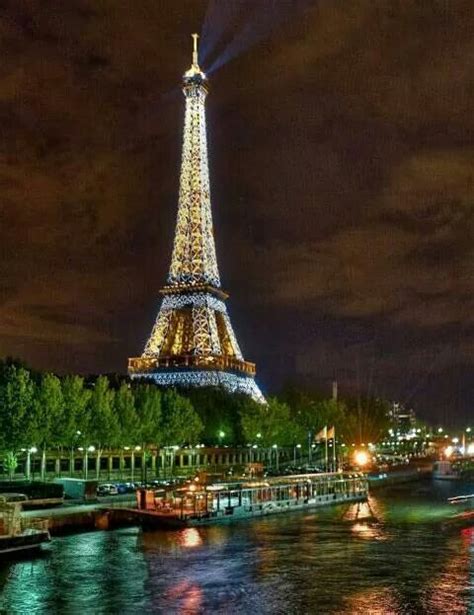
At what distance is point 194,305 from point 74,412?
201 feet

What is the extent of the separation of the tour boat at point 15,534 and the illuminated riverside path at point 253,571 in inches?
41.5

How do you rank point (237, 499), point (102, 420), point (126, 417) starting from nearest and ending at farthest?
point (237, 499) → point (102, 420) → point (126, 417)

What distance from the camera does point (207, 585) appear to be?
1396 inches

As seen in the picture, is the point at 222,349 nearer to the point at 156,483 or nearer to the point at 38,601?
the point at 156,483

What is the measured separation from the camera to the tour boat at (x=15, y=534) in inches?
1649

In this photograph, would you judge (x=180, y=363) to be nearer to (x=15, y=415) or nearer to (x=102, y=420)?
(x=102, y=420)

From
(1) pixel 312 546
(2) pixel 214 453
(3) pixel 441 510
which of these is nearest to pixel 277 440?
(2) pixel 214 453

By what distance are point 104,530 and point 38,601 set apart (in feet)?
58.3

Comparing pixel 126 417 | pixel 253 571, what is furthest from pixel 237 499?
pixel 126 417

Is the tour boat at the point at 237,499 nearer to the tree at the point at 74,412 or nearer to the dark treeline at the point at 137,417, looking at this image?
the dark treeline at the point at 137,417

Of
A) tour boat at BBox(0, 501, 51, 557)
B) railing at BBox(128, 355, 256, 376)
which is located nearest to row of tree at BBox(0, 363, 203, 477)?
tour boat at BBox(0, 501, 51, 557)

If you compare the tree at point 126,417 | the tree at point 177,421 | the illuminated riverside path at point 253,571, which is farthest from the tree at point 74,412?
the illuminated riverside path at point 253,571

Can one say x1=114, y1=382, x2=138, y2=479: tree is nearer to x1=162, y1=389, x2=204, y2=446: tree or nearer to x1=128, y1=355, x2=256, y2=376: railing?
x1=162, y1=389, x2=204, y2=446: tree

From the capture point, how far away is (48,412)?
7169 cm
